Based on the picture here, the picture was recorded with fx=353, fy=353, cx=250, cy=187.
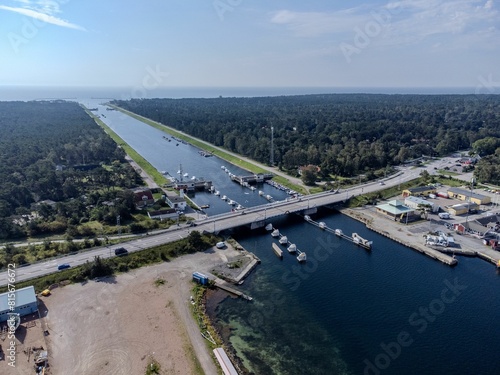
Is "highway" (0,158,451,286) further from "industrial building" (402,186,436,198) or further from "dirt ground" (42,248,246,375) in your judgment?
"industrial building" (402,186,436,198)

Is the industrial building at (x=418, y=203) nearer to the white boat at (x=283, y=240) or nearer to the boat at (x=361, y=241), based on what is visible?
the boat at (x=361, y=241)

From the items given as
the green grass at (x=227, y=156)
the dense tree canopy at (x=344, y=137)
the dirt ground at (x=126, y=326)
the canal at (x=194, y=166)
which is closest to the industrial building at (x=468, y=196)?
the dense tree canopy at (x=344, y=137)

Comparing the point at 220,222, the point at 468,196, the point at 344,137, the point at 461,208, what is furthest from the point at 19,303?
the point at 344,137

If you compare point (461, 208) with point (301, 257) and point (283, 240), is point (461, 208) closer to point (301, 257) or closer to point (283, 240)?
point (283, 240)

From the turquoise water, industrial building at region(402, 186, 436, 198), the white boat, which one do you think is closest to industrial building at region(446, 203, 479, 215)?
industrial building at region(402, 186, 436, 198)

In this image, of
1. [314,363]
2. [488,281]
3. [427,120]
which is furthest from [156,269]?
[427,120]

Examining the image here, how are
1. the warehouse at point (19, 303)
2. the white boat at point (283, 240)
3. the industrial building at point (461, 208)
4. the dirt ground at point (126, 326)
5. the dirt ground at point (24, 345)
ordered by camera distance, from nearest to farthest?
the dirt ground at point (24, 345), the dirt ground at point (126, 326), the warehouse at point (19, 303), the white boat at point (283, 240), the industrial building at point (461, 208)
